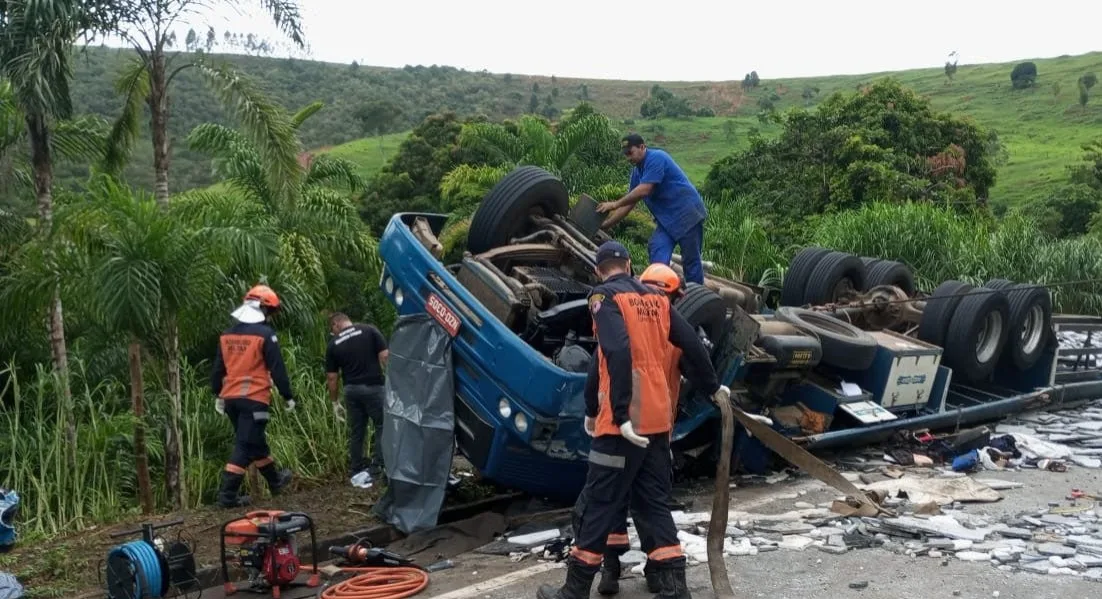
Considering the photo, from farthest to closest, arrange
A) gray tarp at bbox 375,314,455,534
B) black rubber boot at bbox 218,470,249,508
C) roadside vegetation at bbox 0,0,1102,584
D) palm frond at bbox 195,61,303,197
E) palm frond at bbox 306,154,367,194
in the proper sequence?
palm frond at bbox 306,154,367,194, palm frond at bbox 195,61,303,197, roadside vegetation at bbox 0,0,1102,584, black rubber boot at bbox 218,470,249,508, gray tarp at bbox 375,314,455,534

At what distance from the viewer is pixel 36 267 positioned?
934 cm

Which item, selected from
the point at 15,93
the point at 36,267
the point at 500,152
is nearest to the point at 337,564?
the point at 36,267

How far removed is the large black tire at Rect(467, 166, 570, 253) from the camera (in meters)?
8.27

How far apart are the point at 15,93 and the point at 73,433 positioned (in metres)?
3.52

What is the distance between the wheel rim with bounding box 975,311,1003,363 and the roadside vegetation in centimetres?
560

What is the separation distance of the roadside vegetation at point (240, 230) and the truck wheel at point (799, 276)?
437 centimetres

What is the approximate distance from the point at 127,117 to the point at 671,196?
7226mm

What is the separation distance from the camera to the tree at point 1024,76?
246 feet

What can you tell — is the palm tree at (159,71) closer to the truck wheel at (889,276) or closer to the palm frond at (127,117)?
the palm frond at (127,117)

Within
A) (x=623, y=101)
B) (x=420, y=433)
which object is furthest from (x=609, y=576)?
(x=623, y=101)

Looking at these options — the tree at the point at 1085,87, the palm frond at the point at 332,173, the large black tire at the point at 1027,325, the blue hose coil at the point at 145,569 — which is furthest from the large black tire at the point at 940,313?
the tree at the point at 1085,87

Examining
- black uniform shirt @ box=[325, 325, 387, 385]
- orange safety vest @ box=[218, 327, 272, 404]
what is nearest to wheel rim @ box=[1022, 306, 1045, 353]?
black uniform shirt @ box=[325, 325, 387, 385]

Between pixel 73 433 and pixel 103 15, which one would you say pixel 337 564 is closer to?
pixel 73 433

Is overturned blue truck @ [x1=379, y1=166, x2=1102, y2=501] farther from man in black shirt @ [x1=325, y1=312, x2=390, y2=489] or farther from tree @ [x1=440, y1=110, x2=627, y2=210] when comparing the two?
tree @ [x1=440, y1=110, x2=627, y2=210]
